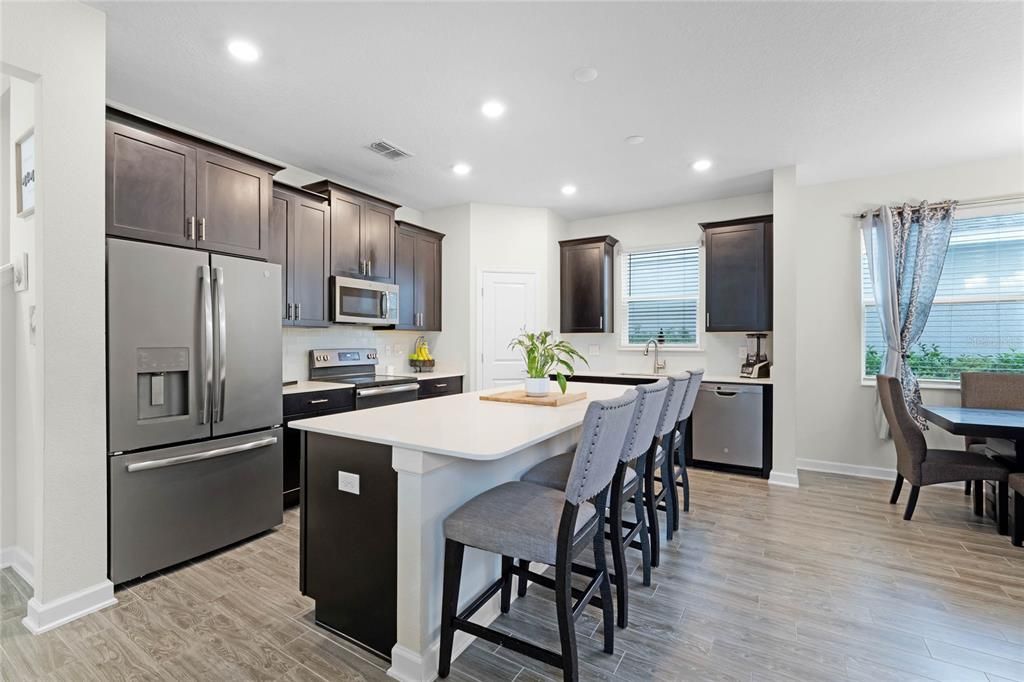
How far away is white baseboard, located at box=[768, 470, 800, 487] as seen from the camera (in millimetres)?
4129

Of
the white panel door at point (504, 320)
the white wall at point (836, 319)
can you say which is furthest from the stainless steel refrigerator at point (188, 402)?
the white wall at point (836, 319)

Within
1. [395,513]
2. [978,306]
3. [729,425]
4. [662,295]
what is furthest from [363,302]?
[978,306]

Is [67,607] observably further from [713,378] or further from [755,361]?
[755,361]

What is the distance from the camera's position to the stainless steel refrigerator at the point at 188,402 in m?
2.32

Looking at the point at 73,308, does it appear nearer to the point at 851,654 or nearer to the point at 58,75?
the point at 58,75

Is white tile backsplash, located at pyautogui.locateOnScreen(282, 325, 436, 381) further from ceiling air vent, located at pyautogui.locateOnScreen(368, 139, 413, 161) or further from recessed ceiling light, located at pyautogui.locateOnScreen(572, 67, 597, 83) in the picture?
recessed ceiling light, located at pyautogui.locateOnScreen(572, 67, 597, 83)

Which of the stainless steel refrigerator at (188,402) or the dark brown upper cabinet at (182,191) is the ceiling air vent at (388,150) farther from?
the stainless steel refrigerator at (188,402)

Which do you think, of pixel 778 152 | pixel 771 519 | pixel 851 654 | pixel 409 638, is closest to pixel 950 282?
pixel 778 152

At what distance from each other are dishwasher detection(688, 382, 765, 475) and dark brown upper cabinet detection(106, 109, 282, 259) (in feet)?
13.4

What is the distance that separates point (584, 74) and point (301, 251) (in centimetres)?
252

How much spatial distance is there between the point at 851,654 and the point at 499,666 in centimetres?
141

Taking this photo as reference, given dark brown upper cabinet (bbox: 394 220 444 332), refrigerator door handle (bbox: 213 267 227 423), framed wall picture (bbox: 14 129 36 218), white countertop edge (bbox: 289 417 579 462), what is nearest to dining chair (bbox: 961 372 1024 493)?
white countertop edge (bbox: 289 417 579 462)

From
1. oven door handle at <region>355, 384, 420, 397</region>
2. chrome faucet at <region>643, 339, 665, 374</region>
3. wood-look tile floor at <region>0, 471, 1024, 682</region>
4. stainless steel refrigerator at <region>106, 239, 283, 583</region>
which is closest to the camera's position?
wood-look tile floor at <region>0, 471, 1024, 682</region>

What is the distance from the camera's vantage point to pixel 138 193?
8.09ft
